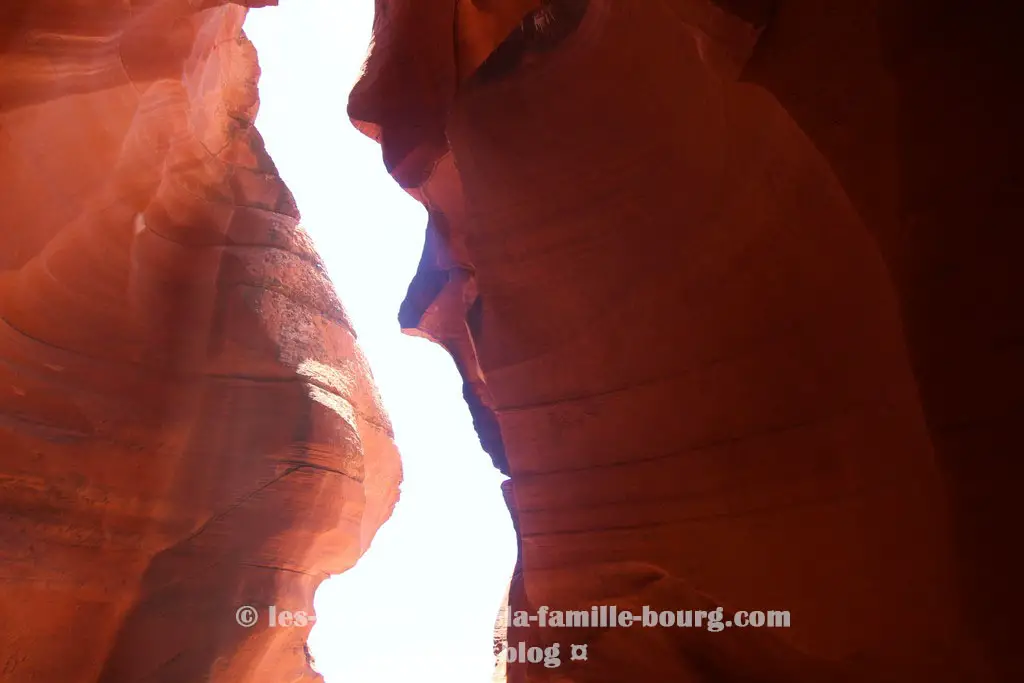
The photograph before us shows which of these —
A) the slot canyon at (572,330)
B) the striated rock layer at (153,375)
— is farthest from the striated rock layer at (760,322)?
the striated rock layer at (153,375)

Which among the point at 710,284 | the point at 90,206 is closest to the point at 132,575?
the point at 90,206

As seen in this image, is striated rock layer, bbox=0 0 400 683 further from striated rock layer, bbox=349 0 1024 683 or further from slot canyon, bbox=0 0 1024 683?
striated rock layer, bbox=349 0 1024 683

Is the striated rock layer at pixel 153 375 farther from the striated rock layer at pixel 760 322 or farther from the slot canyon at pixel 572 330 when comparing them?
the striated rock layer at pixel 760 322

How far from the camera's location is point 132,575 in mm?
4766

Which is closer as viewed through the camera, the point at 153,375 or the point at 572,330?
the point at 572,330

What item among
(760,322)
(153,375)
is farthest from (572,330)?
(153,375)

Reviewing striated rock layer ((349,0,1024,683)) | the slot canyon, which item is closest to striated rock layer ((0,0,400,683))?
the slot canyon

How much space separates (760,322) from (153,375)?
4331 millimetres

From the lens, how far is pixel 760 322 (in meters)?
2.81

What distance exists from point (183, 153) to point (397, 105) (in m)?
1.84

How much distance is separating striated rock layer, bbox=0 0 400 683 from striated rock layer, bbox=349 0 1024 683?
2.14 metres

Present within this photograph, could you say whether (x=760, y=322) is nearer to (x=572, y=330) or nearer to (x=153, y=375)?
(x=572, y=330)

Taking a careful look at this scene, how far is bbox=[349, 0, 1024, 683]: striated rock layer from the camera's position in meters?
2.04

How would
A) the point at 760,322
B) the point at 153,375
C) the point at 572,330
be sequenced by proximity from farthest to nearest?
1. the point at 153,375
2. the point at 572,330
3. the point at 760,322
